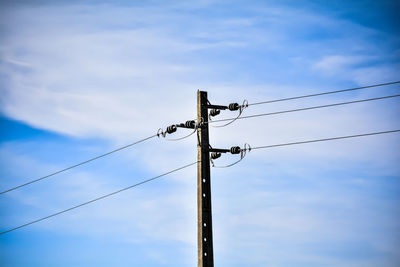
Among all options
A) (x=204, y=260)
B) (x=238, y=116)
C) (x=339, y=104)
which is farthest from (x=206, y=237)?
(x=339, y=104)

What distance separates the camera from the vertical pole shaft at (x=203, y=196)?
17109 mm

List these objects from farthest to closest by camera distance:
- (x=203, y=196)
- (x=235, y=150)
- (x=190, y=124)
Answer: (x=235, y=150)
(x=190, y=124)
(x=203, y=196)

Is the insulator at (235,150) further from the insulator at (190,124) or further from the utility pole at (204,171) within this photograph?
the insulator at (190,124)

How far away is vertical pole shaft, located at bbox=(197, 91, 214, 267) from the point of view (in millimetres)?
17109

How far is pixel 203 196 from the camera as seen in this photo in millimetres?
17578

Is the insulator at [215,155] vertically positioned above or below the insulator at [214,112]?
below

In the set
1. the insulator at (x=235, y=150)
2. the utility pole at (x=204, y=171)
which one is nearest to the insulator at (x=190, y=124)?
the utility pole at (x=204, y=171)

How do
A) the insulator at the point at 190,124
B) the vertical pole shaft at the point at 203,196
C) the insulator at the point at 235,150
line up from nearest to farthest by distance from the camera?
1. the vertical pole shaft at the point at 203,196
2. the insulator at the point at 190,124
3. the insulator at the point at 235,150

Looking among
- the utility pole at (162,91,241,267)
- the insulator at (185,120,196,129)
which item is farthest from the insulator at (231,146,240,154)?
the insulator at (185,120,196,129)

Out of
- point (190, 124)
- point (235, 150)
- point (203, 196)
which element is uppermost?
point (190, 124)

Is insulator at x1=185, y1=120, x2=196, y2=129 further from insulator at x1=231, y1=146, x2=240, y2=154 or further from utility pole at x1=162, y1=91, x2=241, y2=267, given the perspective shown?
insulator at x1=231, y1=146, x2=240, y2=154

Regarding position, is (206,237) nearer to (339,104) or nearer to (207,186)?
(207,186)

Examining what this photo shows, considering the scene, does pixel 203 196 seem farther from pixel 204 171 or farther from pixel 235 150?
pixel 235 150

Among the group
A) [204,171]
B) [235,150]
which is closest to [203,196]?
[204,171]
